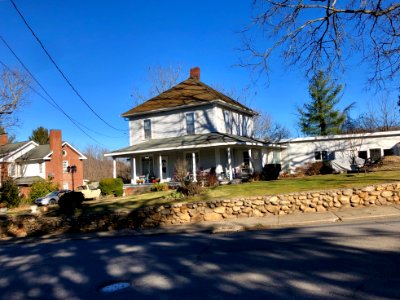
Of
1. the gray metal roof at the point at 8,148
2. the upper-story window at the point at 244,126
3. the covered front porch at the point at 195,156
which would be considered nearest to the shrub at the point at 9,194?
the covered front porch at the point at 195,156

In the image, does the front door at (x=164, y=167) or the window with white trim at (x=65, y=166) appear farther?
the window with white trim at (x=65, y=166)

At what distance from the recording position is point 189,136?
27.3 metres

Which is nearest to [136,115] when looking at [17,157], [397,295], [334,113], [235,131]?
[235,131]

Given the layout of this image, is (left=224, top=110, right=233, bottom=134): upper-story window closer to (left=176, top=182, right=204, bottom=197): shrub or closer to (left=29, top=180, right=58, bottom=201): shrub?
(left=176, top=182, right=204, bottom=197): shrub

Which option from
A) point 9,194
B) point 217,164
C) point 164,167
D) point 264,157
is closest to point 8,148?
point 9,194

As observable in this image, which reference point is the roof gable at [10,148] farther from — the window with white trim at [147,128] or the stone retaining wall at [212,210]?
the stone retaining wall at [212,210]

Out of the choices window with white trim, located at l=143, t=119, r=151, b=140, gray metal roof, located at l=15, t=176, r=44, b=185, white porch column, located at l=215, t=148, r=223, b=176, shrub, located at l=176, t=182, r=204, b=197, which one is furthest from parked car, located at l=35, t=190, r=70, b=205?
shrub, located at l=176, t=182, r=204, b=197

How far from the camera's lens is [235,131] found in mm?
29828

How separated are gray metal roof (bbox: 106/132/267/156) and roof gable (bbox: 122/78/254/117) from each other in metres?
2.50

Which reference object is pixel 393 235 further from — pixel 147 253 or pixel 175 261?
pixel 147 253

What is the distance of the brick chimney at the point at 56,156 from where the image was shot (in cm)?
4331

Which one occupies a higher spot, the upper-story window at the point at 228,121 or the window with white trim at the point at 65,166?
the upper-story window at the point at 228,121

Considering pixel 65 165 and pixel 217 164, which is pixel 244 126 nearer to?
pixel 217 164

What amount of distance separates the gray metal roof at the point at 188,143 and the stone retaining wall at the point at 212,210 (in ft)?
30.8
